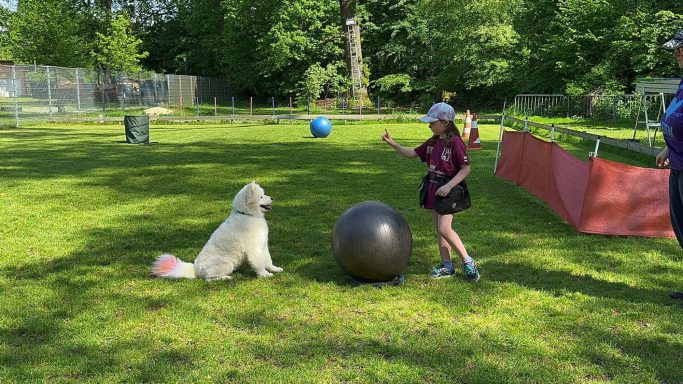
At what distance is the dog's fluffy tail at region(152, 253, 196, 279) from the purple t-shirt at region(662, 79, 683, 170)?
457 cm

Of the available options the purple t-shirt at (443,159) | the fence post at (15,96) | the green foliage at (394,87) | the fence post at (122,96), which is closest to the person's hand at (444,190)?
the purple t-shirt at (443,159)

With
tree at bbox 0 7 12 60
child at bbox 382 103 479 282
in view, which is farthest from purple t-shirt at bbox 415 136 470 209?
tree at bbox 0 7 12 60

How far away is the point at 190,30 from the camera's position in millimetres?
62906

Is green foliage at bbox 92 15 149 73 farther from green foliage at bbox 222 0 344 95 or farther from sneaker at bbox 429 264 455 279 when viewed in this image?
sneaker at bbox 429 264 455 279

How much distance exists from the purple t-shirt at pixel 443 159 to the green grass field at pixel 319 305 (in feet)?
3.11

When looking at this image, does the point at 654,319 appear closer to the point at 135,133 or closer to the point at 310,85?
the point at 135,133

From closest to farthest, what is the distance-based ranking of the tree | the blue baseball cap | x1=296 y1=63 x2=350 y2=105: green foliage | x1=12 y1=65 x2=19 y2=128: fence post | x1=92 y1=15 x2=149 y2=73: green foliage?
the blue baseball cap < x1=12 y1=65 x2=19 y2=128: fence post < x1=92 y1=15 x2=149 y2=73: green foliage < x1=296 y1=63 x2=350 y2=105: green foliage < the tree

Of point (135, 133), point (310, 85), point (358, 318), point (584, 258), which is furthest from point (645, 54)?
point (358, 318)

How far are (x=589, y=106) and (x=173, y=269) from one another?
29.3 metres

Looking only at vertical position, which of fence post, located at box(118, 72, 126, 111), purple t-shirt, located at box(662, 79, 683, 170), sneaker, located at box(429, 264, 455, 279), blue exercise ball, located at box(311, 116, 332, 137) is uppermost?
fence post, located at box(118, 72, 126, 111)

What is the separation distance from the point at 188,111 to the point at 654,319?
40.5m

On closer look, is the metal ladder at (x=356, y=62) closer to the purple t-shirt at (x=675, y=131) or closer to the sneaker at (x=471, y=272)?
the sneaker at (x=471, y=272)

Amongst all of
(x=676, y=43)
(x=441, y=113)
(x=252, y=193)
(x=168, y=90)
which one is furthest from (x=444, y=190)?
(x=168, y=90)

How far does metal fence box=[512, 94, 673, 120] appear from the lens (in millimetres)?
27578
